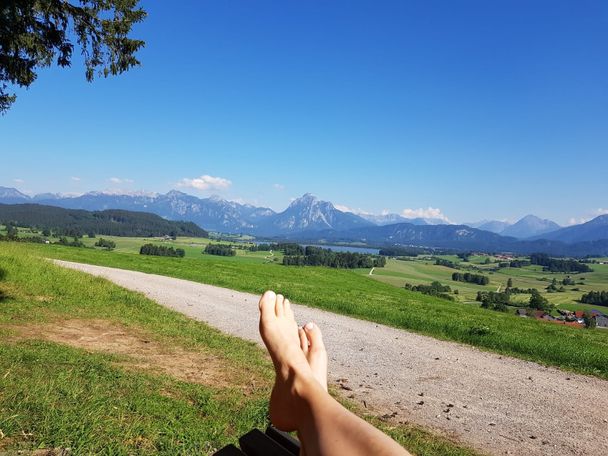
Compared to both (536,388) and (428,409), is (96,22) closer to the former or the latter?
(428,409)

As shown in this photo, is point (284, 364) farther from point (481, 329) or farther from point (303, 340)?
point (481, 329)

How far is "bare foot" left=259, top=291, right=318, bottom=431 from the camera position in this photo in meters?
2.05

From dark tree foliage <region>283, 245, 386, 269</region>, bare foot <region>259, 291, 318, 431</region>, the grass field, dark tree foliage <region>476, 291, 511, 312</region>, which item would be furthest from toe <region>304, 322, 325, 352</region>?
the grass field

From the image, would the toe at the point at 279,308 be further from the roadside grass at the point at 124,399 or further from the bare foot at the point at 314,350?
the roadside grass at the point at 124,399

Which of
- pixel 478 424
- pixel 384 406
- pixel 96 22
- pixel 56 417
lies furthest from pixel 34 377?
pixel 96 22

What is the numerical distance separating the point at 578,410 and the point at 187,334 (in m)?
6.65

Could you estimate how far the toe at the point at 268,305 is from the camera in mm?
3029

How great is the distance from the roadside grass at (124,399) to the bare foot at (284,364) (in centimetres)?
122

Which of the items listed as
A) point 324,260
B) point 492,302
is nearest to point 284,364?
point 492,302

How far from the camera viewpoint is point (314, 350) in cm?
281

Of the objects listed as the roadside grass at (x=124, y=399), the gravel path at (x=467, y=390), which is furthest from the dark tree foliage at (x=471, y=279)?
Result: the roadside grass at (x=124, y=399)

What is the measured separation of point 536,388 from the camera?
6680 millimetres

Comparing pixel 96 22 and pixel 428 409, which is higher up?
pixel 96 22

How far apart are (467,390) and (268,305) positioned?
4777 mm
